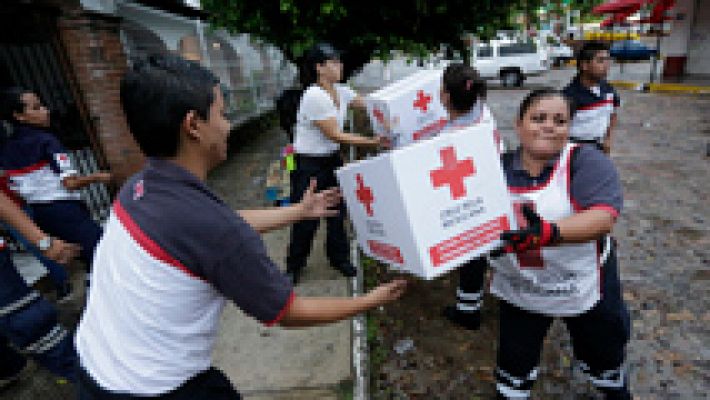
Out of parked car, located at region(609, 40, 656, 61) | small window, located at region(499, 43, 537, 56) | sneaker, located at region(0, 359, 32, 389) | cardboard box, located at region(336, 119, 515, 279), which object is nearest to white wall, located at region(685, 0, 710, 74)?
small window, located at region(499, 43, 537, 56)

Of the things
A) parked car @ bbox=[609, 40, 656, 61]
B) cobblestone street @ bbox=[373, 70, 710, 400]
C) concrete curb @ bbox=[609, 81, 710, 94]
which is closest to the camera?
cobblestone street @ bbox=[373, 70, 710, 400]

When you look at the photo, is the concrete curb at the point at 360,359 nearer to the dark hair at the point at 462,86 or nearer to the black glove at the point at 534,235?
the black glove at the point at 534,235

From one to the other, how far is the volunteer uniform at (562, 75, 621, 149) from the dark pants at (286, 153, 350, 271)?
209 centimetres

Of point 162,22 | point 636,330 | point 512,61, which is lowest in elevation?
point 636,330

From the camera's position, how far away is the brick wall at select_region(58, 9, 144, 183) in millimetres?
4121

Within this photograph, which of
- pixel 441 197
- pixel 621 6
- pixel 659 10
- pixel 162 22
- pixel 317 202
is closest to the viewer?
pixel 441 197

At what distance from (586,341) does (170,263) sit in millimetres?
1694

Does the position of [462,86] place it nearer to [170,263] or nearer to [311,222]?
[311,222]

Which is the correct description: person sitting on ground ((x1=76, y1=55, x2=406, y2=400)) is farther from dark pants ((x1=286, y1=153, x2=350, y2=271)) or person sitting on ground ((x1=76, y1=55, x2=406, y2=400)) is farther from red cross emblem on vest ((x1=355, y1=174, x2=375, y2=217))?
dark pants ((x1=286, y1=153, x2=350, y2=271))

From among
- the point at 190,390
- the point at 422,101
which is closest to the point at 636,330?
the point at 422,101

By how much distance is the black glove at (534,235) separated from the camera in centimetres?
124

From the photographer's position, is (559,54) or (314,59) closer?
(314,59)

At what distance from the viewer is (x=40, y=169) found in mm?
2584

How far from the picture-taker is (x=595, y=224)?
1.29m
